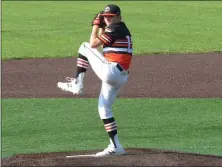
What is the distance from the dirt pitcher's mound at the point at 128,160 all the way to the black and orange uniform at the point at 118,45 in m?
1.09

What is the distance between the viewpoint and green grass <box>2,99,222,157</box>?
37.4 ft

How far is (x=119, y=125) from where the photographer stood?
12.9 metres

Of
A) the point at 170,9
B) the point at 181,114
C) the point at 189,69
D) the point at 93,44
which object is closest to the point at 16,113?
the point at 181,114

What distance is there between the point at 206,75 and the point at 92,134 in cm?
661

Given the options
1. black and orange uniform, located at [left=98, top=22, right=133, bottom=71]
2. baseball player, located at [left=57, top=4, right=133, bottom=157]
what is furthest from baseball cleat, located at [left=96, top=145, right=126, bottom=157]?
black and orange uniform, located at [left=98, top=22, right=133, bottom=71]

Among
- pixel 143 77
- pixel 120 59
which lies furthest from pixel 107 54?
pixel 143 77

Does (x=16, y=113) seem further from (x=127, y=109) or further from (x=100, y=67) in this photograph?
(x=100, y=67)

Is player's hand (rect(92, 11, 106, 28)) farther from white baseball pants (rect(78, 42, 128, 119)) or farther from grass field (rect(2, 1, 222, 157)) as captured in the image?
grass field (rect(2, 1, 222, 157))

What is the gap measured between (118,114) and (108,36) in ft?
15.5

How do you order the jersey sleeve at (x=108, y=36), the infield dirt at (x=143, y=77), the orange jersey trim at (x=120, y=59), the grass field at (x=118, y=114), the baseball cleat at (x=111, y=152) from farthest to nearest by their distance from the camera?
the infield dirt at (x=143, y=77)
the grass field at (x=118, y=114)
the baseball cleat at (x=111, y=152)
the orange jersey trim at (x=120, y=59)
the jersey sleeve at (x=108, y=36)

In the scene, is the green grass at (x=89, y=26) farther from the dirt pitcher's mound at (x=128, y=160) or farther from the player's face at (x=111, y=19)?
the player's face at (x=111, y=19)

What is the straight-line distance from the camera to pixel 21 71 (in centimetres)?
1898

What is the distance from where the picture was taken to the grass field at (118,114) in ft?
38.0

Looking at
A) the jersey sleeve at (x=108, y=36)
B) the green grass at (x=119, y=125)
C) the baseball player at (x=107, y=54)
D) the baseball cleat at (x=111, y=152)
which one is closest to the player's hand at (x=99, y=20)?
the baseball player at (x=107, y=54)
